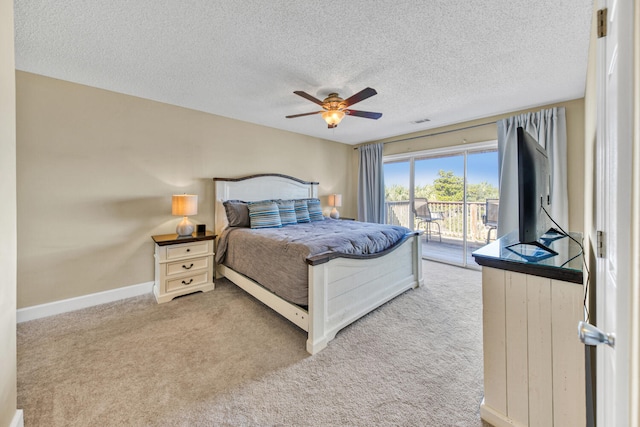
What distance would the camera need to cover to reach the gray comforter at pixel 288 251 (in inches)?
84.2

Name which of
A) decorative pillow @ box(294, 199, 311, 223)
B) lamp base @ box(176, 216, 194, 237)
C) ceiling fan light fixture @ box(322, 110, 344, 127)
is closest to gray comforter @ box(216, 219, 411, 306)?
lamp base @ box(176, 216, 194, 237)

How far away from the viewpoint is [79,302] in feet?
8.79

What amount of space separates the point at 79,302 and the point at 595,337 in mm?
3883

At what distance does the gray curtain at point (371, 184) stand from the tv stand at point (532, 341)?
12.4 feet

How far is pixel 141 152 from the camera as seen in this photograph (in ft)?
9.95

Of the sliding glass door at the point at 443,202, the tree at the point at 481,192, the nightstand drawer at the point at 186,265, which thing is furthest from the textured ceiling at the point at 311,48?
the nightstand drawer at the point at 186,265

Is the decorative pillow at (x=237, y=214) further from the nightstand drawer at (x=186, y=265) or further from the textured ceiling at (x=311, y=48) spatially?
the textured ceiling at (x=311, y=48)

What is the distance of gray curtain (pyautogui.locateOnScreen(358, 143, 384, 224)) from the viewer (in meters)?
5.15

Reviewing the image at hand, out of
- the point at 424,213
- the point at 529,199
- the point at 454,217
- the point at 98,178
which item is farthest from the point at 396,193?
the point at 98,178

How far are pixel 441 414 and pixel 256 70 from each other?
9.67 ft

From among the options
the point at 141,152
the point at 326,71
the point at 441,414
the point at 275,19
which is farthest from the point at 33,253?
the point at 441,414

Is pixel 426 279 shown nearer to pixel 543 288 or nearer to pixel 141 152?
pixel 543 288

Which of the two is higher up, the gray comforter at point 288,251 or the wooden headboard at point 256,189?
the wooden headboard at point 256,189

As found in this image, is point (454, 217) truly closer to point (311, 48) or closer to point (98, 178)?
point (311, 48)
